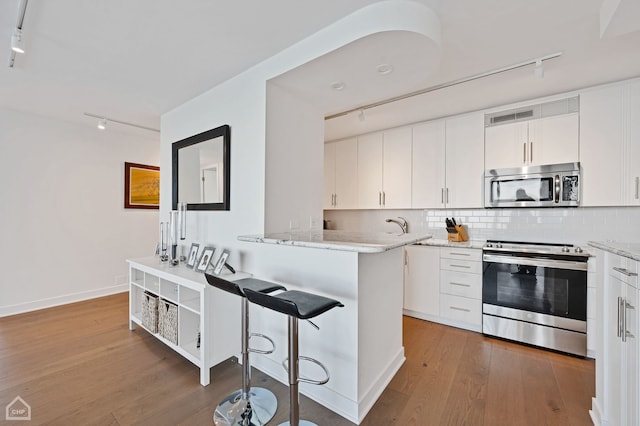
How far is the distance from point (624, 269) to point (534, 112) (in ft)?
7.35

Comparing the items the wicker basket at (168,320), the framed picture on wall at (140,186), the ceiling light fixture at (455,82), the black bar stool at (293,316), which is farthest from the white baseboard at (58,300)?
the ceiling light fixture at (455,82)

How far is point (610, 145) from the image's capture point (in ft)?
8.48

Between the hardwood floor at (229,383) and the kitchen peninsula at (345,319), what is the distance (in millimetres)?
101

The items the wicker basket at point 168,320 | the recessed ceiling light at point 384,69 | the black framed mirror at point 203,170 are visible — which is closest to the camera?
the recessed ceiling light at point 384,69

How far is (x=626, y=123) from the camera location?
2514 millimetres

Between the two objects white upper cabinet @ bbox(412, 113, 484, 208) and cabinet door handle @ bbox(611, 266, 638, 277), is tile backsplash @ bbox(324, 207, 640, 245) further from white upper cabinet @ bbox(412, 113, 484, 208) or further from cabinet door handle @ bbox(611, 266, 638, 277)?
cabinet door handle @ bbox(611, 266, 638, 277)

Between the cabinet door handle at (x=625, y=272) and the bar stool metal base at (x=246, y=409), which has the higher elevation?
the cabinet door handle at (x=625, y=272)

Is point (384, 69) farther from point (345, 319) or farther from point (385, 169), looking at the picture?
point (385, 169)

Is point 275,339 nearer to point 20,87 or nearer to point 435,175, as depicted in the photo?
point 435,175

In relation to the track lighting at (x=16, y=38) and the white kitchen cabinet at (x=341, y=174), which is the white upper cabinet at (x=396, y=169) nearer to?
the white kitchen cabinet at (x=341, y=174)

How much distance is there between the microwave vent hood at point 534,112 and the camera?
2.75 m

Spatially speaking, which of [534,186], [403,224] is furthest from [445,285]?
[534,186]

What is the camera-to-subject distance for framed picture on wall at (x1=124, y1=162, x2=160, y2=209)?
430cm

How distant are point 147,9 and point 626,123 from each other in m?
3.99
